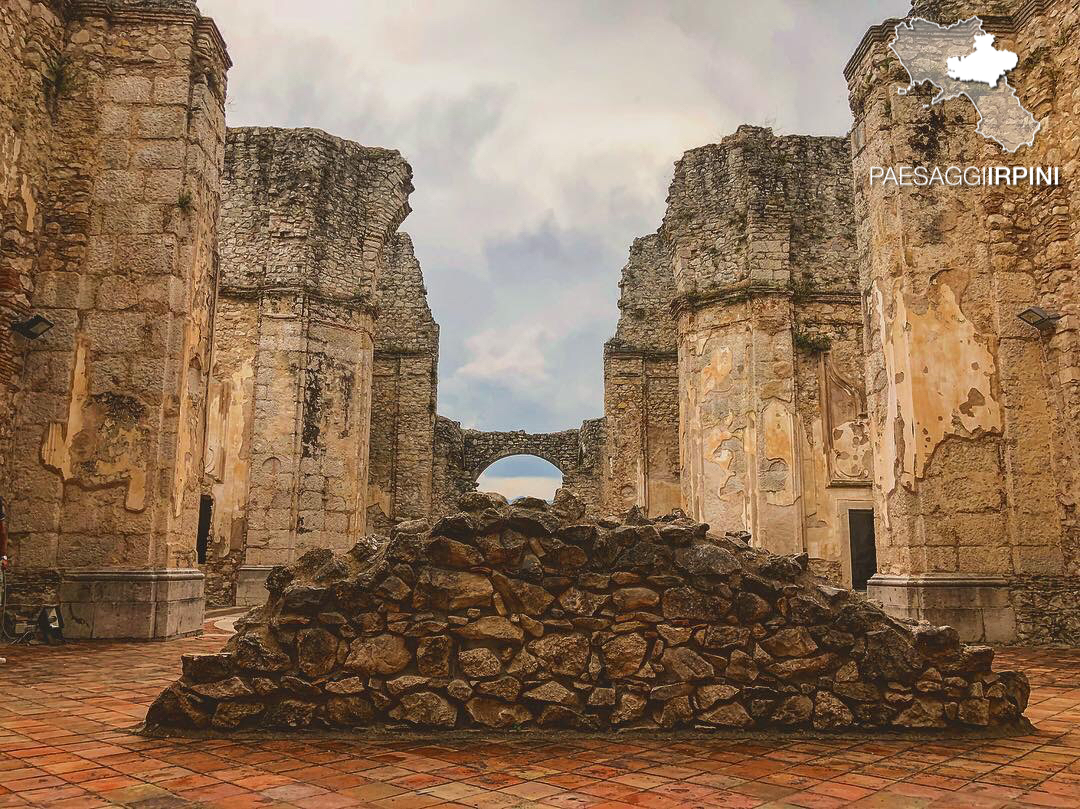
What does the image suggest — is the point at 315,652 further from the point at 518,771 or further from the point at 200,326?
the point at 200,326

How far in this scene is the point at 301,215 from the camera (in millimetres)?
15148

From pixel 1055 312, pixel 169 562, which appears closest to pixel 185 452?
pixel 169 562

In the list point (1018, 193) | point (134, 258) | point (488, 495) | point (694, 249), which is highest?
point (694, 249)

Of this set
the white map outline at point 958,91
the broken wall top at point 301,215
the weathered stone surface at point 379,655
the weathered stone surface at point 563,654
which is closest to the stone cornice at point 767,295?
the white map outline at point 958,91

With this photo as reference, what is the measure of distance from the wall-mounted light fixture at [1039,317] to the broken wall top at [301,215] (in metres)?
11.0

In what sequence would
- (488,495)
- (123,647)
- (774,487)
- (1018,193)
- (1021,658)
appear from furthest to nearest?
(774,487)
(1018,193)
(123,647)
(1021,658)
(488,495)

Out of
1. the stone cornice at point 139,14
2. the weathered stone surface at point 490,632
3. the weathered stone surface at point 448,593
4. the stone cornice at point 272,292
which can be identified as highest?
the stone cornice at point 139,14

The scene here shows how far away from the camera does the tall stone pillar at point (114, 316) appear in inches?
314

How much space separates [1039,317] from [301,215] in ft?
39.4

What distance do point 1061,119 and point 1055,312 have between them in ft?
6.84

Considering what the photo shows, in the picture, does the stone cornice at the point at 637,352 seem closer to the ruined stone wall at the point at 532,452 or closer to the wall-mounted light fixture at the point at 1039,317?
the ruined stone wall at the point at 532,452

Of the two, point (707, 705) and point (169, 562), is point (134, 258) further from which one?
point (707, 705)

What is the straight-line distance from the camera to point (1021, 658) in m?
6.89

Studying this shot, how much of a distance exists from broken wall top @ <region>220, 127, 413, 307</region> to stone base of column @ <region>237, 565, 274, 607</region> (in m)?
4.95
